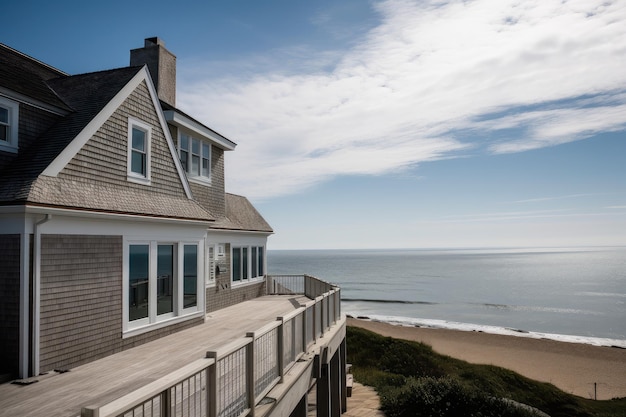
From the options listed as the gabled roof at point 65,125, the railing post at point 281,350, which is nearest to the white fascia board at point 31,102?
the gabled roof at point 65,125

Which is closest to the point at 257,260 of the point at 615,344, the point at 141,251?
the point at 141,251

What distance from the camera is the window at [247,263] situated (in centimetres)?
2022

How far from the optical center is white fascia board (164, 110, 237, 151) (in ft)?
49.2

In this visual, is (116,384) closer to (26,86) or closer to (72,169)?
(72,169)

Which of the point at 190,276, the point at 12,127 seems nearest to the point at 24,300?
the point at 12,127

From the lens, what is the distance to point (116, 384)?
7.88 m

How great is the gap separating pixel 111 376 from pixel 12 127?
18.8 feet

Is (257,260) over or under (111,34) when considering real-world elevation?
under

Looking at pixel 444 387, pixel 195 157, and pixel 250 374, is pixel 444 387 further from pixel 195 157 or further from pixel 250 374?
pixel 195 157

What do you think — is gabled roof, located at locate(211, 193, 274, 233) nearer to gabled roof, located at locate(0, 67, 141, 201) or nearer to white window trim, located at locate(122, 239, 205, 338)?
white window trim, located at locate(122, 239, 205, 338)

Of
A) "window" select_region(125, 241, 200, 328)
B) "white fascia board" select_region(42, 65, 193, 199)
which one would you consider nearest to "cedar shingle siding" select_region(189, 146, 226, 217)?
"white fascia board" select_region(42, 65, 193, 199)

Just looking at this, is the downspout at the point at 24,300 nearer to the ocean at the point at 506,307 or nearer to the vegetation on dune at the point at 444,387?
the vegetation on dune at the point at 444,387

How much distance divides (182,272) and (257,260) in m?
9.39

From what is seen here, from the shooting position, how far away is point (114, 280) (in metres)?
10.5
